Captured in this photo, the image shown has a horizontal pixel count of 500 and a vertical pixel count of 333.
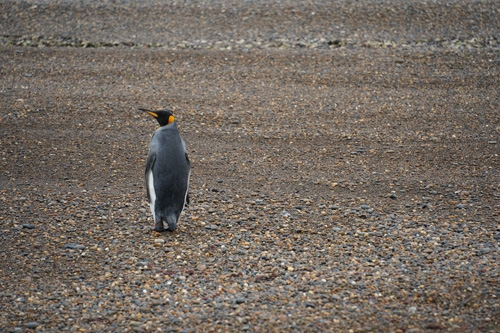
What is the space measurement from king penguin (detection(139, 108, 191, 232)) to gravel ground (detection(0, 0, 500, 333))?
205 millimetres

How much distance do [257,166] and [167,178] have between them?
1649 millimetres

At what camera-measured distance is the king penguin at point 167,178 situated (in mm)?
5785

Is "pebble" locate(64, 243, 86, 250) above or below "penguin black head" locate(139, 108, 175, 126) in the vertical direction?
below

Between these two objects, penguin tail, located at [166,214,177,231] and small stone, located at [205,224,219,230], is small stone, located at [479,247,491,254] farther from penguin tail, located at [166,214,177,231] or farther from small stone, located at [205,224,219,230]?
penguin tail, located at [166,214,177,231]

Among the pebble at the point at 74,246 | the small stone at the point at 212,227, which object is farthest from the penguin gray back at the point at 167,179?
the pebble at the point at 74,246

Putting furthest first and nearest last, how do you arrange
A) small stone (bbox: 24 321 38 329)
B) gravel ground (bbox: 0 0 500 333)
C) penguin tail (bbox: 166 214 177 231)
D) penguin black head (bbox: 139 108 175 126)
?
penguin black head (bbox: 139 108 175 126) < penguin tail (bbox: 166 214 177 231) < gravel ground (bbox: 0 0 500 333) < small stone (bbox: 24 321 38 329)

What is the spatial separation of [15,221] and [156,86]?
12.3 ft

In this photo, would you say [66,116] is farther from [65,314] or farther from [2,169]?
[65,314]

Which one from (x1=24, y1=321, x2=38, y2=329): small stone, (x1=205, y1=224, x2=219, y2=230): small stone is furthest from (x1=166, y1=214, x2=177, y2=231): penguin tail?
(x1=24, y1=321, x2=38, y2=329): small stone

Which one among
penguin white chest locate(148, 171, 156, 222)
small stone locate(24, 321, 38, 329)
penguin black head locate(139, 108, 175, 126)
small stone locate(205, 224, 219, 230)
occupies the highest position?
penguin black head locate(139, 108, 175, 126)

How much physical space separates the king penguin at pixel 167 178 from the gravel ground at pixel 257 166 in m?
0.21

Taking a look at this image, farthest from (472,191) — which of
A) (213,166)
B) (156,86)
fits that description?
(156,86)

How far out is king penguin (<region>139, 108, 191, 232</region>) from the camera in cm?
579

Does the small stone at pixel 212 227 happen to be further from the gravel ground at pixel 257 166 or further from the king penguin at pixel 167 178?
the king penguin at pixel 167 178
